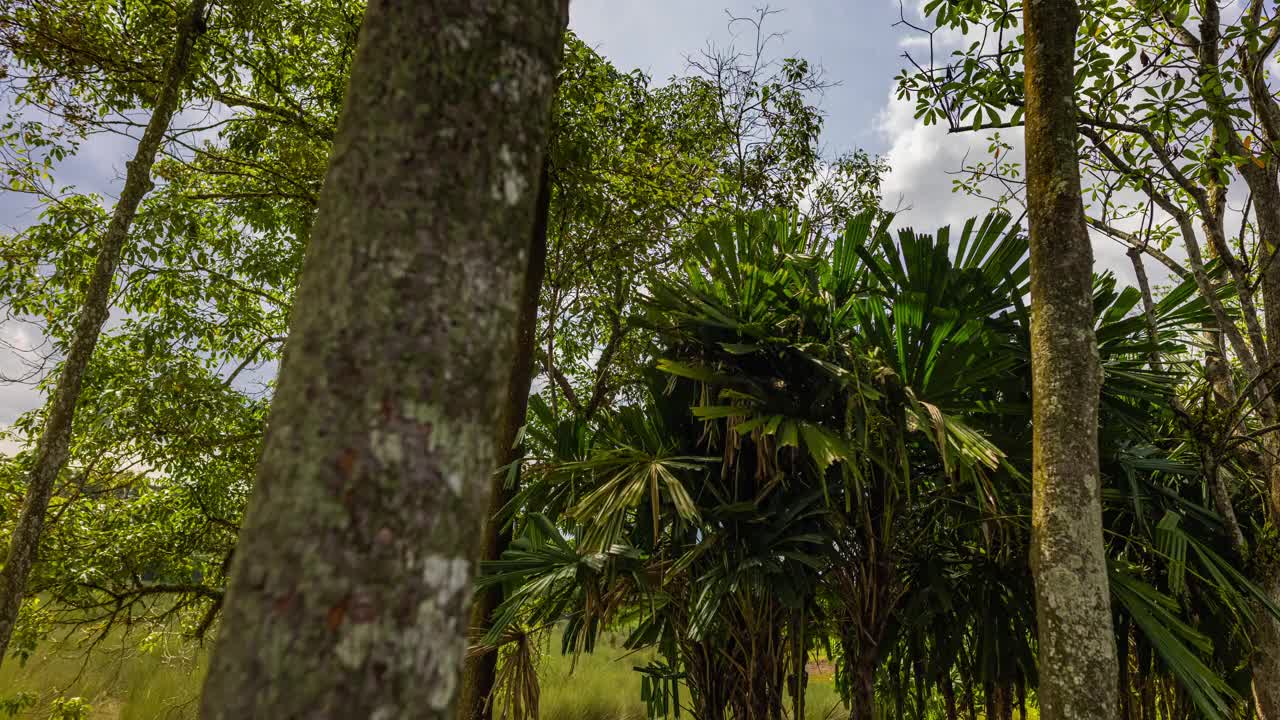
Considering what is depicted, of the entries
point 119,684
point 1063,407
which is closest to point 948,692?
point 1063,407

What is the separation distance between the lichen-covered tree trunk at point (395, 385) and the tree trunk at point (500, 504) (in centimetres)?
308

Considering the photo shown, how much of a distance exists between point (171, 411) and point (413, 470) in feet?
22.2

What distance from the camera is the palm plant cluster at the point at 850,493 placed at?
3.35m

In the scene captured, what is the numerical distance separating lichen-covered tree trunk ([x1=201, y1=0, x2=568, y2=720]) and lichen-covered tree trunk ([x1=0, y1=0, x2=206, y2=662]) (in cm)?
481

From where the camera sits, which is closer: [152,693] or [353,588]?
[353,588]

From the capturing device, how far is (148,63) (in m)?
6.00

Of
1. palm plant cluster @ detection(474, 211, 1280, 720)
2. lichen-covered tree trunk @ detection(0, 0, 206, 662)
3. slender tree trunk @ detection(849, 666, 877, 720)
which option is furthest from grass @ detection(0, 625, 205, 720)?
slender tree trunk @ detection(849, 666, 877, 720)

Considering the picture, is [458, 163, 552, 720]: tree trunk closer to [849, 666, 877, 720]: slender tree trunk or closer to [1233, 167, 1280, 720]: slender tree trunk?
[849, 666, 877, 720]: slender tree trunk

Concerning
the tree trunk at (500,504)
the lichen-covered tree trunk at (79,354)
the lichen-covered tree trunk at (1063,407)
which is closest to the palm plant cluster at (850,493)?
the tree trunk at (500,504)

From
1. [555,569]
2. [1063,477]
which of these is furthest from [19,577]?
[1063,477]

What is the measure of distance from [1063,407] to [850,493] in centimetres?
144

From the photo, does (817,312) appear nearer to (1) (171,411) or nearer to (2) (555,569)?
(2) (555,569)

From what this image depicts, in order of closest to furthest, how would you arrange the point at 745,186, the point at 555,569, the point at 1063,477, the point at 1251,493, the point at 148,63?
1. the point at 1063,477
2. the point at 555,569
3. the point at 1251,493
4. the point at 148,63
5. the point at 745,186

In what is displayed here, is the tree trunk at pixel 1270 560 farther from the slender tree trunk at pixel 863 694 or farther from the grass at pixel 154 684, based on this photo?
the grass at pixel 154 684
